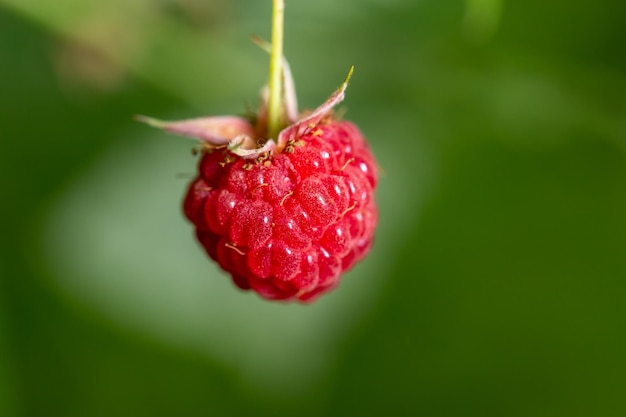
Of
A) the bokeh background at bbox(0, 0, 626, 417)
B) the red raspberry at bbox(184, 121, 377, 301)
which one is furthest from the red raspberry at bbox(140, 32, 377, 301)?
the bokeh background at bbox(0, 0, 626, 417)

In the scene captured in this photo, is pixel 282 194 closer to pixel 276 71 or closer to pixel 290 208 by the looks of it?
pixel 290 208

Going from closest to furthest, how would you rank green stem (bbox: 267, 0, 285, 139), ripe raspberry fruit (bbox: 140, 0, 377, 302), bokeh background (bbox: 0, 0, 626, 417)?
green stem (bbox: 267, 0, 285, 139)
ripe raspberry fruit (bbox: 140, 0, 377, 302)
bokeh background (bbox: 0, 0, 626, 417)

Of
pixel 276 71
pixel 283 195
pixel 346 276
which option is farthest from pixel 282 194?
pixel 346 276

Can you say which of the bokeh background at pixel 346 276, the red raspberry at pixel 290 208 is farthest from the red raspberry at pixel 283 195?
the bokeh background at pixel 346 276

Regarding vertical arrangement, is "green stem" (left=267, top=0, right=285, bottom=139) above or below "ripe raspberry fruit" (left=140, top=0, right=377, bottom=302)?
above

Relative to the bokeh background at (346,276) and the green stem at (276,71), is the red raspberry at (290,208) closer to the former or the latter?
the green stem at (276,71)

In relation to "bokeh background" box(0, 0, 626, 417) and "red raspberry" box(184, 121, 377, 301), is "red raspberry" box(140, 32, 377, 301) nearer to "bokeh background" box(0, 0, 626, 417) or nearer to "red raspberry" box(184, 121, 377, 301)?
"red raspberry" box(184, 121, 377, 301)

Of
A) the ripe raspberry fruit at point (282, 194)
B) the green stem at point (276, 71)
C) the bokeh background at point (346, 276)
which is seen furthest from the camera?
the bokeh background at point (346, 276)

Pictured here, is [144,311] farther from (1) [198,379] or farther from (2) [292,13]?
(2) [292,13]
